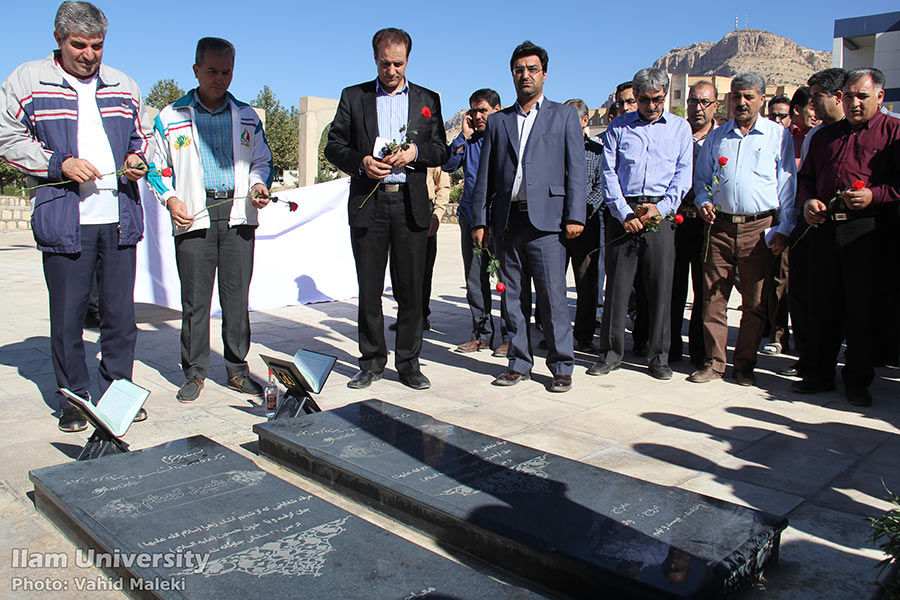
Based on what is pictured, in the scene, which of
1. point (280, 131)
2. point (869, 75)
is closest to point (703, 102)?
point (869, 75)

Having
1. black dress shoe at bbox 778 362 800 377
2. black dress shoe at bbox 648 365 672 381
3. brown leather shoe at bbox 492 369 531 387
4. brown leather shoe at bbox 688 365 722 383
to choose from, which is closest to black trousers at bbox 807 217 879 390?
black dress shoe at bbox 778 362 800 377

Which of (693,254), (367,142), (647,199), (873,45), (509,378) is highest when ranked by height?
(873,45)

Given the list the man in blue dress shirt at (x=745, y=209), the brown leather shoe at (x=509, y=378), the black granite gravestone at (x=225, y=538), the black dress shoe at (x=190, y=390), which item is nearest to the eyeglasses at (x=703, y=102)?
the man in blue dress shirt at (x=745, y=209)

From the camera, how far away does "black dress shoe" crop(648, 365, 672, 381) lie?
5.60 meters

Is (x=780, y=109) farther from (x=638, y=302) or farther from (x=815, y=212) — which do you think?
(x=815, y=212)

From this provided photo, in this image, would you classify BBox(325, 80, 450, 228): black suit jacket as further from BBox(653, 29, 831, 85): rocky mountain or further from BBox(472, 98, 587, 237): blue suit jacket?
BBox(653, 29, 831, 85): rocky mountain

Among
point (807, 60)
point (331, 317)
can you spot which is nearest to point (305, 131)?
point (331, 317)

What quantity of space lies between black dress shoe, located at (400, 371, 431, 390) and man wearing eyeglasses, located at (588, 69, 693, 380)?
1.55m

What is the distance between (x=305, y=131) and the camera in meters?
22.5

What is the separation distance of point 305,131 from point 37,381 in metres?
18.1

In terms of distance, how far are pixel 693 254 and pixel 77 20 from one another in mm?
4609

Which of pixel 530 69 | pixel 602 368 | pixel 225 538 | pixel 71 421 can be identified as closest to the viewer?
pixel 225 538

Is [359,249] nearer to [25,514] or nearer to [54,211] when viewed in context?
[54,211]

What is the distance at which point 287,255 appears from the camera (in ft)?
29.1
